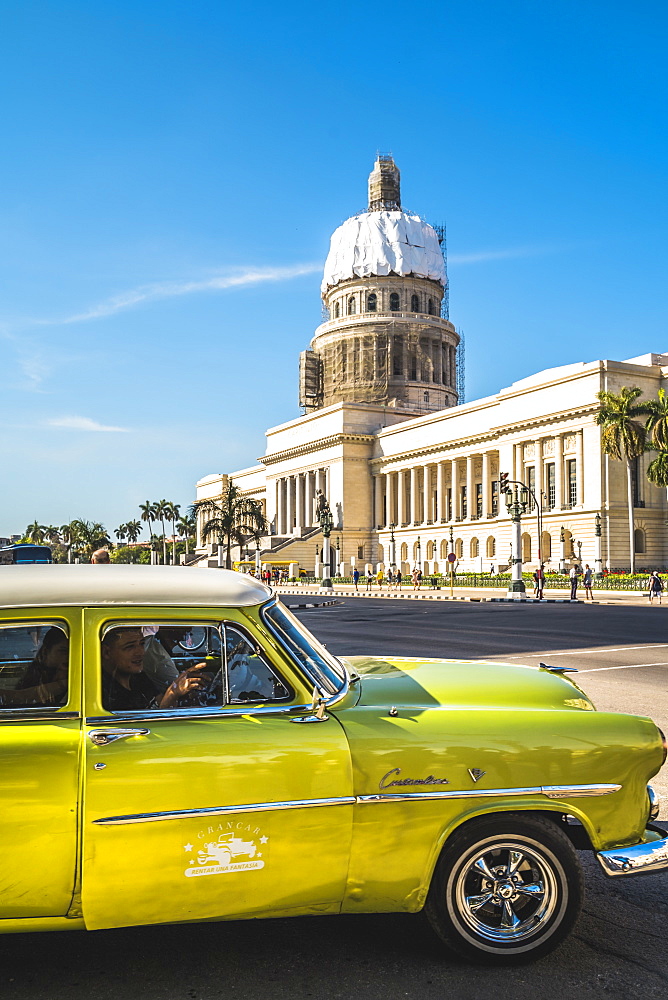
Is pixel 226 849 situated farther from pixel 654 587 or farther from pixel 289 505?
pixel 289 505

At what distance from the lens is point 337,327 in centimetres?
10606

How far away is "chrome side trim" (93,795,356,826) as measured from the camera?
3.47 m

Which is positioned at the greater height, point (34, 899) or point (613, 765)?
point (613, 765)

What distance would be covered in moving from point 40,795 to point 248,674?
954 mm

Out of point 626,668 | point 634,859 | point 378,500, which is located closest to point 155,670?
point 634,859

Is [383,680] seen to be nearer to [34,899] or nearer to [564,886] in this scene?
[564,886]

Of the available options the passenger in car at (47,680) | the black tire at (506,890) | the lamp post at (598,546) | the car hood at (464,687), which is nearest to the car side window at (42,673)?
the passenger in car at (47,680)

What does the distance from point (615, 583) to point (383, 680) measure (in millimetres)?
49052

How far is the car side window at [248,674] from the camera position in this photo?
3828 millimetres

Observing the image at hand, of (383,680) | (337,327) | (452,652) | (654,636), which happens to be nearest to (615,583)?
(654,636)

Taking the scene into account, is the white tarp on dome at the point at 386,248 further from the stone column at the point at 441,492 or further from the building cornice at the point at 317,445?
the stone column at the point at 441,492

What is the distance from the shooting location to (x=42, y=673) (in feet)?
12.6

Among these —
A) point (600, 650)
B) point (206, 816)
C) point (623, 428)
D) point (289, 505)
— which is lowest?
point (600, 650)

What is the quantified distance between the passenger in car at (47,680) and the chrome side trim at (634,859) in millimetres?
2425
